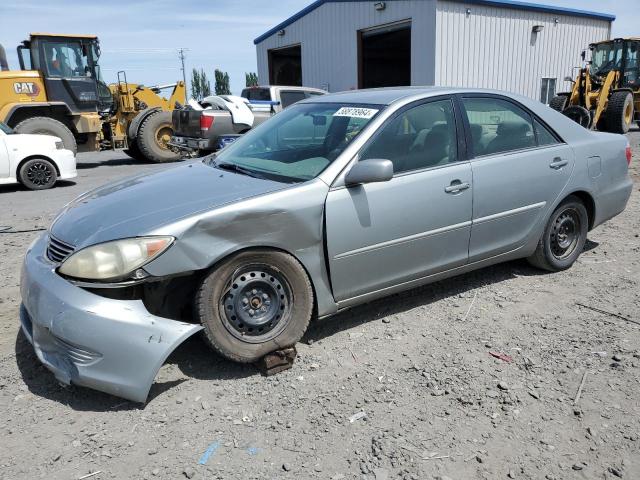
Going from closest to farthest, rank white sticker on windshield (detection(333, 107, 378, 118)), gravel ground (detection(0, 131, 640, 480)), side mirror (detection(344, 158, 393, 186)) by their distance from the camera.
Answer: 1. gravel ground (detection(0, 131, 640, 480))
2. side mirror (detection(344, 158, 393, 186))
3. white sticker on windshield (detection(333, 107, 378, 118))

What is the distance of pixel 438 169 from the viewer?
3598 millimetres

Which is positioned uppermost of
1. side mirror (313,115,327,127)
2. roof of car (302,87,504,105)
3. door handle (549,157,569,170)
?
roof of car (302,87,504,105)

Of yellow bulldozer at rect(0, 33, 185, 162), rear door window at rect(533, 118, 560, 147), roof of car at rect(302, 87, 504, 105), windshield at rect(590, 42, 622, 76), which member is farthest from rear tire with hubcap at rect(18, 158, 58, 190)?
windshield at rect(590, 42, 622, 76)

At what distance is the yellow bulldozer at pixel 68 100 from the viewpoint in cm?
1195

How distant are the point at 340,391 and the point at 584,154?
9.98 ft

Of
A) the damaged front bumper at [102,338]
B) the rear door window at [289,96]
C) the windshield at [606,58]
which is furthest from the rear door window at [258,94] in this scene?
the windshield at [606,58]

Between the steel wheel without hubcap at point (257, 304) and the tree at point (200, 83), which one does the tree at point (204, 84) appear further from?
the steel wheel without hubcap at point (257, 304)

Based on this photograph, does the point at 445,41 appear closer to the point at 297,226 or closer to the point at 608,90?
the point at 608,90

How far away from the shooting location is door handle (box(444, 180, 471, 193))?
11.8 feet

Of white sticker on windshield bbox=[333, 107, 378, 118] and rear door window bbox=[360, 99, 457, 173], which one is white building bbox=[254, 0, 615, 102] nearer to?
rear door window bbox=[360, 99, 457, 173]

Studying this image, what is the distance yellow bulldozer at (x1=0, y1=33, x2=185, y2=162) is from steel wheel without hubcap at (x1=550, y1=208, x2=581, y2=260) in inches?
409

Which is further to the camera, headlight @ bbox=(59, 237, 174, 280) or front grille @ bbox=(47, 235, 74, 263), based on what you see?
front grille @ bbox=(47, 235, 74, 263)

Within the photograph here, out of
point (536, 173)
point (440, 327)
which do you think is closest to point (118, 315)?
point (440, 327)

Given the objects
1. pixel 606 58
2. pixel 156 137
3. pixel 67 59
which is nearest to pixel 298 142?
pixel 156 137
